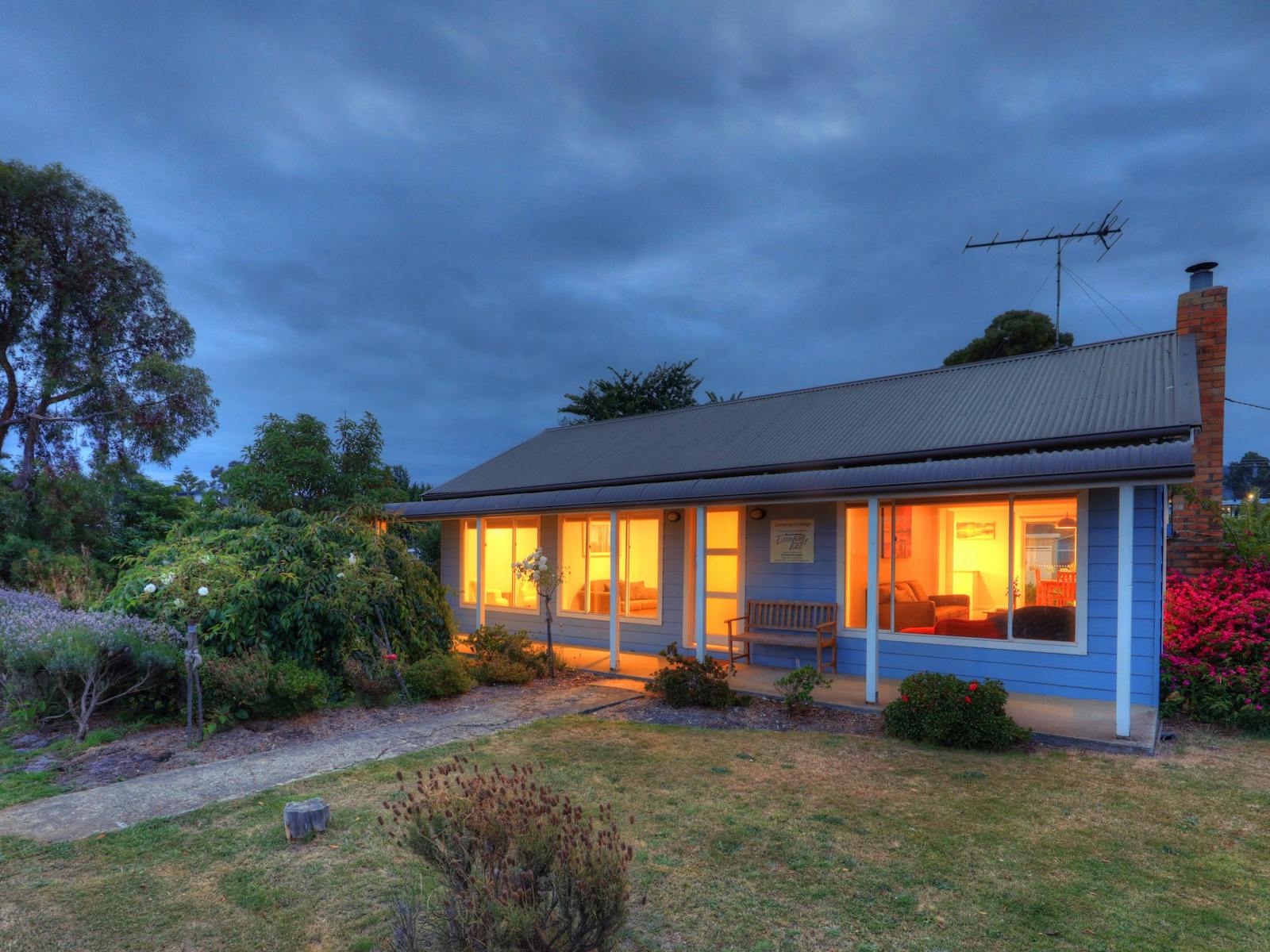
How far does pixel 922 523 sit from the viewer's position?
27.1 ft

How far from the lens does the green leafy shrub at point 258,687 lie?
6.30m

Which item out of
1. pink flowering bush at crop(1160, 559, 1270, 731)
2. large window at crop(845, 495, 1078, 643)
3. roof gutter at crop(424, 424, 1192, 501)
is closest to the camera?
pink flowering bush at crop(1160, 559, 1270, 731)

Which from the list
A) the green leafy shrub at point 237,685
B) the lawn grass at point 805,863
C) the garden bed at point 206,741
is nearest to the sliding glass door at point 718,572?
the garden bed at point 206,741

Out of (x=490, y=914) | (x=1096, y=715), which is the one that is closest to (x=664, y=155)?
(x=1096, y=715)

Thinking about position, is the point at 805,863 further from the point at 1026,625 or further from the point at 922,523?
the point at 922,523

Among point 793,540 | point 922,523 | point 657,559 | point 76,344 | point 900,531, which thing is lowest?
point 657,559

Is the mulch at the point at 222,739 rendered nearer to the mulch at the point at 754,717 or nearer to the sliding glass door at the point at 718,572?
the mulch at the point at 754,717

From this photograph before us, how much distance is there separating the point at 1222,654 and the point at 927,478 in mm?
3607

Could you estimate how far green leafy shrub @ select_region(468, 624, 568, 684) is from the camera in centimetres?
862

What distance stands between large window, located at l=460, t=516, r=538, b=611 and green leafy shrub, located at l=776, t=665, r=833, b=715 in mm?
6038

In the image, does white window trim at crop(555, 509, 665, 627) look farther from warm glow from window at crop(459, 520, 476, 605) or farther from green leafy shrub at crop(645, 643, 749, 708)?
green leafy shrub at crop(645, 643, 749, 708)

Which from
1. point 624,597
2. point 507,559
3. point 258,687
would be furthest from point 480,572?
point 258,687

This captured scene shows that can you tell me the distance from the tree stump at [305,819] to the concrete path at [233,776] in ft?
3.40

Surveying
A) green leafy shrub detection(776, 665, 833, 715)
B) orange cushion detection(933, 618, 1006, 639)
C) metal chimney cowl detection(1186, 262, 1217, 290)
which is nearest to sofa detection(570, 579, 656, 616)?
green leafy shrub detection(776, 665, 833, 715)
